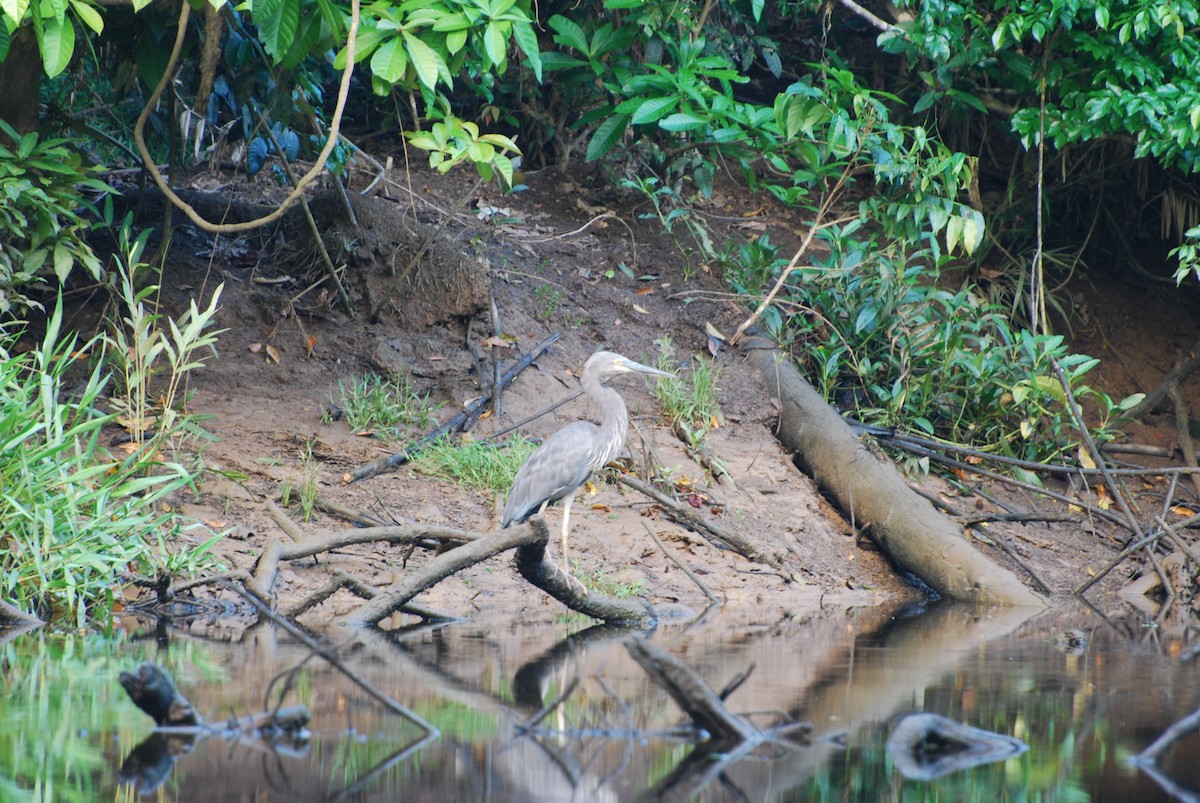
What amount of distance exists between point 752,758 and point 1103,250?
31.1 feet

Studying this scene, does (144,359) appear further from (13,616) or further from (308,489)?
(13,616)

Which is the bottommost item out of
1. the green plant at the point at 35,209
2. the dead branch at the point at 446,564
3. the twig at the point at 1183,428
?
the twig at the point at 1183,428

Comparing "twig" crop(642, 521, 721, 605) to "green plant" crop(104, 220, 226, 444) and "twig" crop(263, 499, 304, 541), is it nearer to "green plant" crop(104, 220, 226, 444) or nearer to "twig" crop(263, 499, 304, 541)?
"twig" crop(263, 499, 304, 541)

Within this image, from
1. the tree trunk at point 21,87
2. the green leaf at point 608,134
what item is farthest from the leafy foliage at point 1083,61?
the tree trunk at point 21,87

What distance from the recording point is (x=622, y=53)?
362 inches

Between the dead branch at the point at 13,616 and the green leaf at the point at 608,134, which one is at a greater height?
the green leaf at the point at 608,134

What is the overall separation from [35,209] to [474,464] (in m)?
2.90

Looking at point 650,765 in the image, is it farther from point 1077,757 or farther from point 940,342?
point 940,342

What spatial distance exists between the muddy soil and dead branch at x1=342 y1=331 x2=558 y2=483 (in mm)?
94

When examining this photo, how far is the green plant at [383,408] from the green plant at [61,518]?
2221mm

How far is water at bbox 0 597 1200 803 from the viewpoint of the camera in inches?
115

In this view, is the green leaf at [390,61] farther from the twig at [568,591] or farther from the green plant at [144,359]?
the twig at [568,591]

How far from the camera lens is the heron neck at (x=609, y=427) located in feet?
21.3

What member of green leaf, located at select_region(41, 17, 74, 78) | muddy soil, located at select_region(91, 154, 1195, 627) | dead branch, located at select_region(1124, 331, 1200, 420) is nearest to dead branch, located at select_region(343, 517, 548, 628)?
muddy soil, located at select_region(91, 154, 1195, 627)
